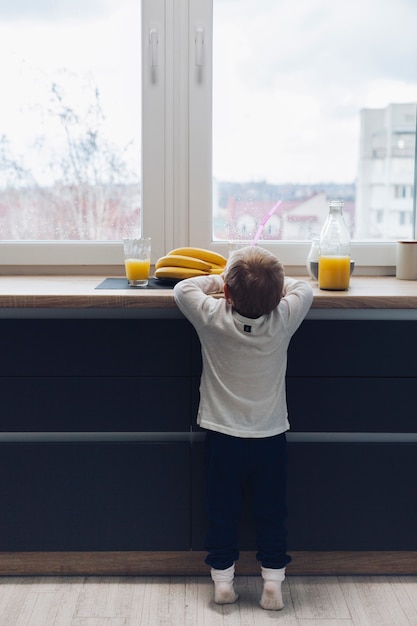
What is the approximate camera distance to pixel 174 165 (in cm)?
256

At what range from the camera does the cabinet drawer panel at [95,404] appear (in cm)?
212

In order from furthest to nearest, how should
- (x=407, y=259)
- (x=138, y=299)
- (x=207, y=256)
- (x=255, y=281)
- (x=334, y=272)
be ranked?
(x=407, y=259)
(x=207, y=256)
(x=334, y=272)
(x=138, y=299)
(x=255, y=281)

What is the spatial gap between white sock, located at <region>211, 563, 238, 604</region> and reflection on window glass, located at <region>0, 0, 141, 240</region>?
1119 millimetres

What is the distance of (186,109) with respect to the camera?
8.33ft

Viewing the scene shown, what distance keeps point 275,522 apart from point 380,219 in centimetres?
110

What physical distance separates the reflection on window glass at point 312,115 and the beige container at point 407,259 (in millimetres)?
230

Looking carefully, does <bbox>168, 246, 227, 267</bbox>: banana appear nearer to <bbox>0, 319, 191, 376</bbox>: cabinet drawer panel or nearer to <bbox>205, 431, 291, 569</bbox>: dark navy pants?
<bbox>0, 319, 191, 376</bbox>: cabinet drawer panel

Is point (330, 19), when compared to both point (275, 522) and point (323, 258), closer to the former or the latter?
point (323, 258)

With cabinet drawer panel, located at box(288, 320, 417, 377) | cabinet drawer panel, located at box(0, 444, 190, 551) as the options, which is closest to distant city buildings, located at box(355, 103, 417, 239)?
cabinet drawer panel, located at box(288, 320, 417, 377)

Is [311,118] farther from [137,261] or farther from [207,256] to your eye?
[137,261]

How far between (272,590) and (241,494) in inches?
9.8

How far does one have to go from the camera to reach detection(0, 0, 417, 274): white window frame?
8.20 feet

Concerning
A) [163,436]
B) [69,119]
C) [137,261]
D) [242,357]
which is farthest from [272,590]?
[69,119]

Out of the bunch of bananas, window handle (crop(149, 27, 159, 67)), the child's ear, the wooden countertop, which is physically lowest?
the wooden countertop
